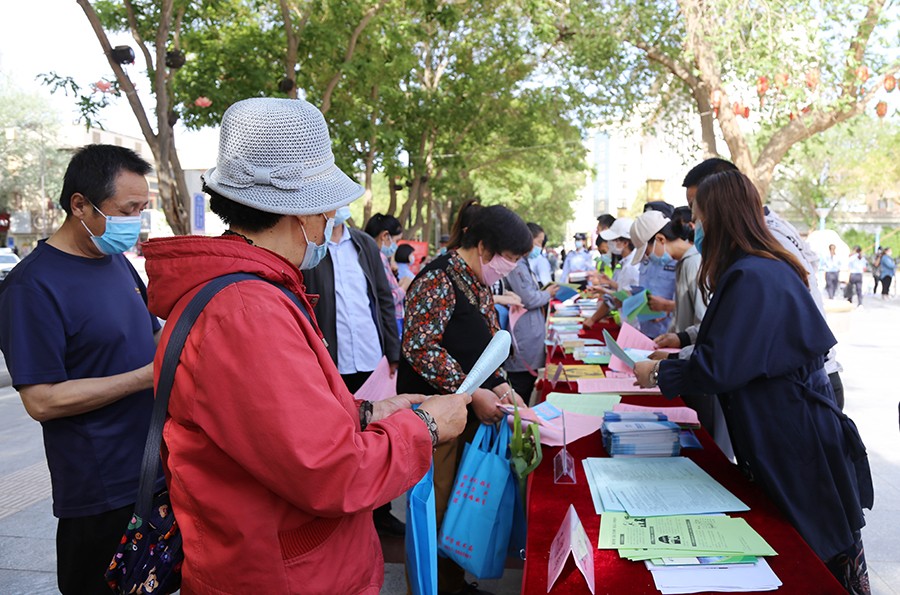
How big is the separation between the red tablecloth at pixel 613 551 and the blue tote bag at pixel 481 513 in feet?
0.52

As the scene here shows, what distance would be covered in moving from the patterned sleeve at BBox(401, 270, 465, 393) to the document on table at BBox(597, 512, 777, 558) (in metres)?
0.94

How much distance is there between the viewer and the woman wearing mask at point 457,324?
2.65 meters

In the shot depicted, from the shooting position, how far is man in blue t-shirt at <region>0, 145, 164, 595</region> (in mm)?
1911

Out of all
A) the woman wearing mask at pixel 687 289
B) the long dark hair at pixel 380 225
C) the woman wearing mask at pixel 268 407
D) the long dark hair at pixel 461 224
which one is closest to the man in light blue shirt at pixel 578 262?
the long dark hair at pixel 380 225

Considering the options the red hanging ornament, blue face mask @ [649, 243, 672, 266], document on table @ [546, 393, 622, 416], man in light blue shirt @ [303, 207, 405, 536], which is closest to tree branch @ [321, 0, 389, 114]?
the red hanging ornament

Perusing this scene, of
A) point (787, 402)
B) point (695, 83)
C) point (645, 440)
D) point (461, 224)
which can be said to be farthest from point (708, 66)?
point (787, 402)

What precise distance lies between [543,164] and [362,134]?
1353 cm

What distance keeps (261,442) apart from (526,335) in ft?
11.2

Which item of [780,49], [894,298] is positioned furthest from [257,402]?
[894,298]

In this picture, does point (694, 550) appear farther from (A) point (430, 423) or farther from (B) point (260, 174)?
(B) point (260, 174)

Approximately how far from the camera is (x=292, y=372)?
1150mm

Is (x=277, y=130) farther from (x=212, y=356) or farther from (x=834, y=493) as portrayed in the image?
(x=834, y=493)

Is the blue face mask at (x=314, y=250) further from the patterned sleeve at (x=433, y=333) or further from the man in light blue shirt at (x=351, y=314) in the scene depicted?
the man in light blue shirt at (x=351, y=314)

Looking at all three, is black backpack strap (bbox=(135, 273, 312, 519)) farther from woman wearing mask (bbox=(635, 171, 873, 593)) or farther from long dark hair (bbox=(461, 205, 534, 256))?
long dark hair (bbox=(461, 205, 534, 256))
